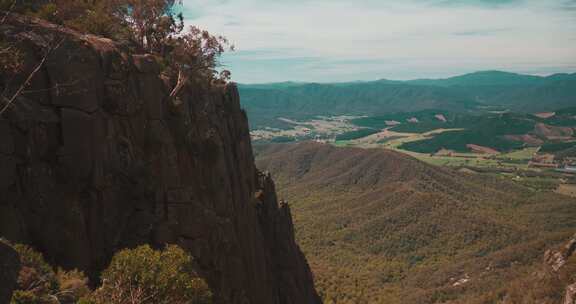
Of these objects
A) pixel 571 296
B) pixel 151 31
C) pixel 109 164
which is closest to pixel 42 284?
pixel 109 164

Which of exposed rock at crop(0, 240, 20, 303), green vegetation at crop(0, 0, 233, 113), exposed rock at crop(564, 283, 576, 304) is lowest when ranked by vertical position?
exposed rock at crop(564, 283, 576, 304)

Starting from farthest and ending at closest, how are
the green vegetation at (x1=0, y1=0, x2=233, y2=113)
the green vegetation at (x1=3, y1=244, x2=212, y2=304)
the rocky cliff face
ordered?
the green vegetation at (x1=0, y1=0, x2=233, y2=113) → the rocky cliff face → the green vegetation at (x1=3, y1=244, x2=212, y2=304)

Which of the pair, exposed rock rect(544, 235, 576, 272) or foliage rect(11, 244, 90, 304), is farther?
exposed rock rect(544, 235, 576, 272)

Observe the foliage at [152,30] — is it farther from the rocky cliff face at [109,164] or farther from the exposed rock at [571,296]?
the exposed rock at [571,296]

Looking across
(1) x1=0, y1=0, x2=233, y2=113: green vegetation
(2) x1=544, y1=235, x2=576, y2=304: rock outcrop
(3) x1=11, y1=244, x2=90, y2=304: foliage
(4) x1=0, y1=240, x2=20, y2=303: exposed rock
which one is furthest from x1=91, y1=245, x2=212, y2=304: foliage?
(2) x1=544, y1=235, x2=576, y2=304: rock outcrop

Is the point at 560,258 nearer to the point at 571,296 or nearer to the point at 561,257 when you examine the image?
the point at 561,257

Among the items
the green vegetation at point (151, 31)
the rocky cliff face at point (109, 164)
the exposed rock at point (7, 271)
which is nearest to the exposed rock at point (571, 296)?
the rocky cliff face at point (109, 164)

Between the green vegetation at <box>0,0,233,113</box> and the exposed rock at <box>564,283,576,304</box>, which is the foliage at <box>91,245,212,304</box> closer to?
the green vegetation at <box>0,0,233,113</box>
